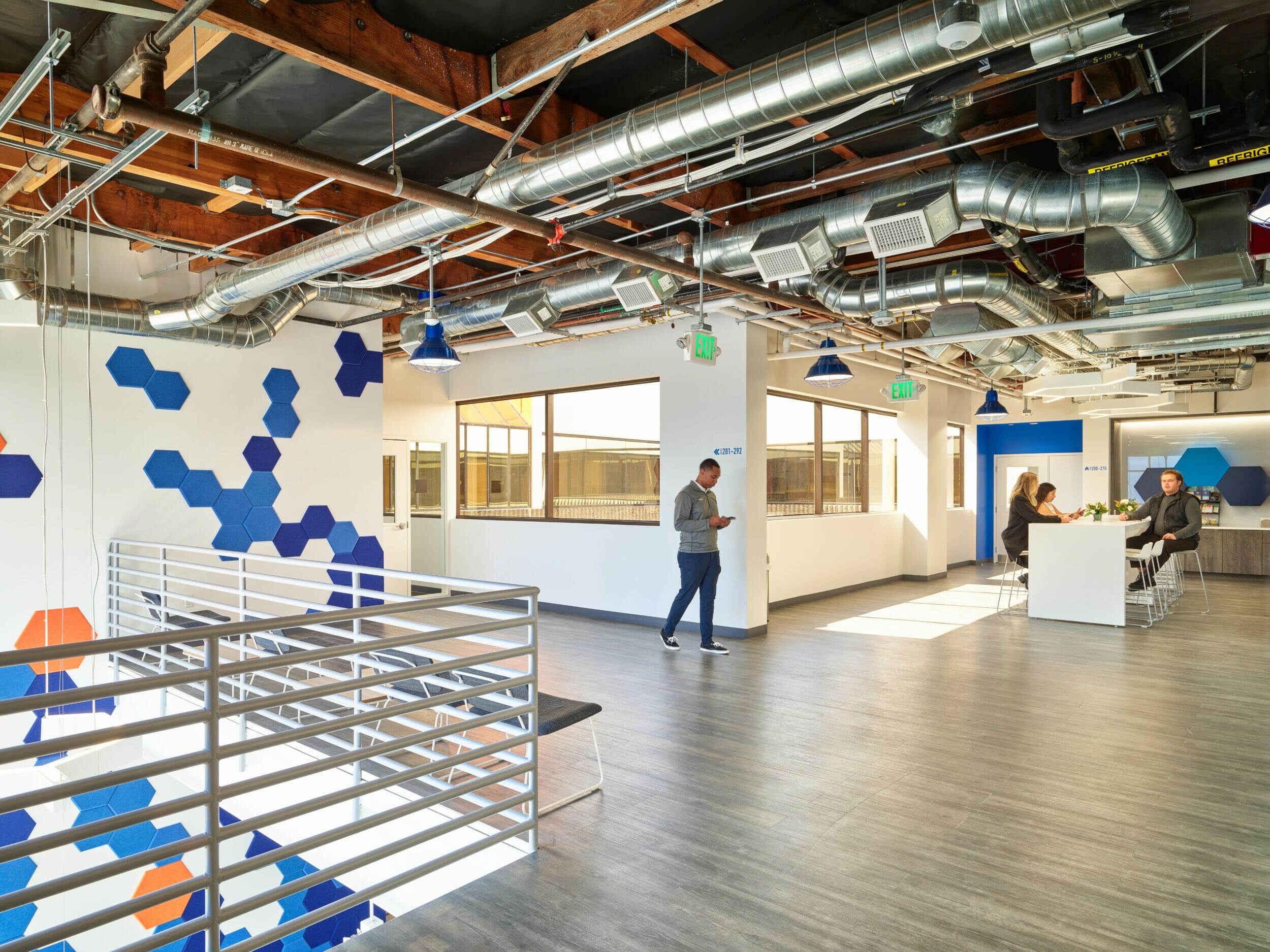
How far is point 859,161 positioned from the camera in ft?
14.1

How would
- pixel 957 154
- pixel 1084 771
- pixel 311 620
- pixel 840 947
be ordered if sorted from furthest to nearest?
pixel 957 154 → pixel 1084 771 → pixel 311 620 → pixel 840 947

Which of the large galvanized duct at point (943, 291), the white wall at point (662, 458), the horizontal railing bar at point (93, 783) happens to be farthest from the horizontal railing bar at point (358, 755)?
the white wall at point (662, 458)

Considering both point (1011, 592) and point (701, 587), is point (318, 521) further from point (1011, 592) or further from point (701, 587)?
point (1011, 592)

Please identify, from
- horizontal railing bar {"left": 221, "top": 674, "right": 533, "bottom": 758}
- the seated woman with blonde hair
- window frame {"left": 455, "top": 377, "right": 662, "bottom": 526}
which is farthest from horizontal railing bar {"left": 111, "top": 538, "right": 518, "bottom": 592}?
the seated woman with blonde hair

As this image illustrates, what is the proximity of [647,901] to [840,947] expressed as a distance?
63 centimetres

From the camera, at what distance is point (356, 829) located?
243 cm

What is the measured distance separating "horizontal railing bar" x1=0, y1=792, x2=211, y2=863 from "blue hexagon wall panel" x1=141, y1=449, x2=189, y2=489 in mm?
4528

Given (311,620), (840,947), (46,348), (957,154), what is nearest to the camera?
(840,947)

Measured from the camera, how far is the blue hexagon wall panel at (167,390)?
586 cm

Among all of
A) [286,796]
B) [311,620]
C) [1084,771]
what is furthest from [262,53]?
[1084,771]

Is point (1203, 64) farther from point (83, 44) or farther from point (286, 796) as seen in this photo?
point (286, 796)

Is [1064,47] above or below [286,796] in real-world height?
above

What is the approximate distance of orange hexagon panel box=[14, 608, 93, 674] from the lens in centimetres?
524

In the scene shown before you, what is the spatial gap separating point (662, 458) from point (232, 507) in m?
3.74
